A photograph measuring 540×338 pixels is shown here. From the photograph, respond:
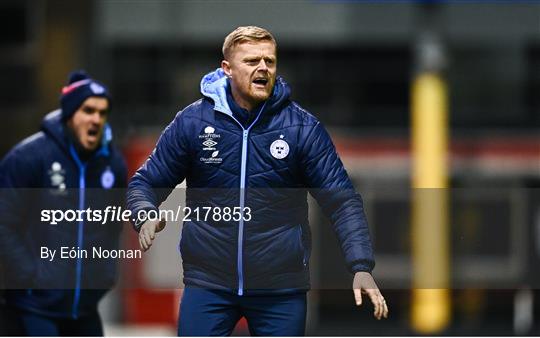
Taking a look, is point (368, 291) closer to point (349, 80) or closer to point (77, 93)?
point (77, 93)

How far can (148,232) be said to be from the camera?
5355 mm

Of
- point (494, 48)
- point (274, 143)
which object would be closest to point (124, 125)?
point (494, 48)

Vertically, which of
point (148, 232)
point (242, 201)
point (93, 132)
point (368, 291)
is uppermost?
point (93, 132)

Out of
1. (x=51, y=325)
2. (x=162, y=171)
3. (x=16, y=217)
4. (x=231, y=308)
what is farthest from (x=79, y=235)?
(x=231, y=308)

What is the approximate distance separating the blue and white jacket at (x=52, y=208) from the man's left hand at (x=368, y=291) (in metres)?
1.39

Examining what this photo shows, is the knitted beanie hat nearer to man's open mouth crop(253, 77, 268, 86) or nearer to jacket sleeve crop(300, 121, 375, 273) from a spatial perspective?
man's open mouth crop(253, 77, 268, 86)

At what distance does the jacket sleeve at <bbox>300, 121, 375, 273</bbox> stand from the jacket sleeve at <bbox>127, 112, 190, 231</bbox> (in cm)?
49

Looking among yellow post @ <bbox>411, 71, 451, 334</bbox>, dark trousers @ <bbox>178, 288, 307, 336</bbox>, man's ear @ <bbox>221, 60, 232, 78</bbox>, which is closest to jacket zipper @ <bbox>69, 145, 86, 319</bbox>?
dark trousers @ <bbox>178, 288, 307, 336</bbox>

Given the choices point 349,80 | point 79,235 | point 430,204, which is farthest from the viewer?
point 349,80

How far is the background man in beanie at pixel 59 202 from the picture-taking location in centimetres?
650

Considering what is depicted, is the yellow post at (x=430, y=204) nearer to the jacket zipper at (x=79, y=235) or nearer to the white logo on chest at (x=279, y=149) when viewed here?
the jacket zipper at (x=79, y=235)

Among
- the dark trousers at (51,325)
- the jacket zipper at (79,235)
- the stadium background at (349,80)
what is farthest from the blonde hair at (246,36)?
the stadium background at (349,80)

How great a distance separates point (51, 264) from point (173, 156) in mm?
1276

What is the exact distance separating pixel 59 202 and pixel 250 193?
4.72ft
